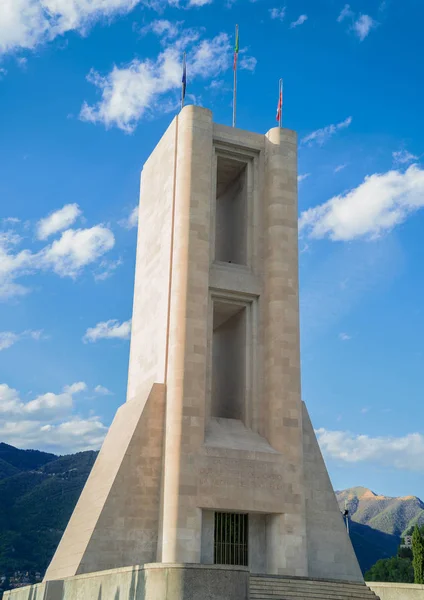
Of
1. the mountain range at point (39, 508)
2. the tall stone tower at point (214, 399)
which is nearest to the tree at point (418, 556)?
the tall stone tower at point (214, 399)

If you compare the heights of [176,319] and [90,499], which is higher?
[176,319]

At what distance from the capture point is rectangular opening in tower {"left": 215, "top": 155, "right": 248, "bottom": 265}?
84.9 feet

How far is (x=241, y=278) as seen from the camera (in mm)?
24297

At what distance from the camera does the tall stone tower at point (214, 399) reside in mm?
20781

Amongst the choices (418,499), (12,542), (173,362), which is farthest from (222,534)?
(418,499)

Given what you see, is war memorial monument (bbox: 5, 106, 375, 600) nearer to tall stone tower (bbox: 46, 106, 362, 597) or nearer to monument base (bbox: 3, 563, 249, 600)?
tall stone tower (bbox: 46, 106, 362, 597)

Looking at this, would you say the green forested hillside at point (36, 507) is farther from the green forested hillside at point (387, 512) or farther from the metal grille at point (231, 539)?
the green forested hillside at point (387, 512)

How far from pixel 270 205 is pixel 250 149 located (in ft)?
7.38

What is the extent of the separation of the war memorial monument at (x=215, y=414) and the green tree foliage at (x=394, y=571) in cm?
2890

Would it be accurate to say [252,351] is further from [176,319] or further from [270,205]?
[270,205]

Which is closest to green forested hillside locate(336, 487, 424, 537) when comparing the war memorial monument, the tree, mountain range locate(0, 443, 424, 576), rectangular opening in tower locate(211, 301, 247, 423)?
mountain range locate(0, 443, 424, 576)

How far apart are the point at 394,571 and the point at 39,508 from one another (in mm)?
40968

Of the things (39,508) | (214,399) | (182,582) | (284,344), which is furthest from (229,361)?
(39,508)

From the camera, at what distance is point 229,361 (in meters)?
25.4
